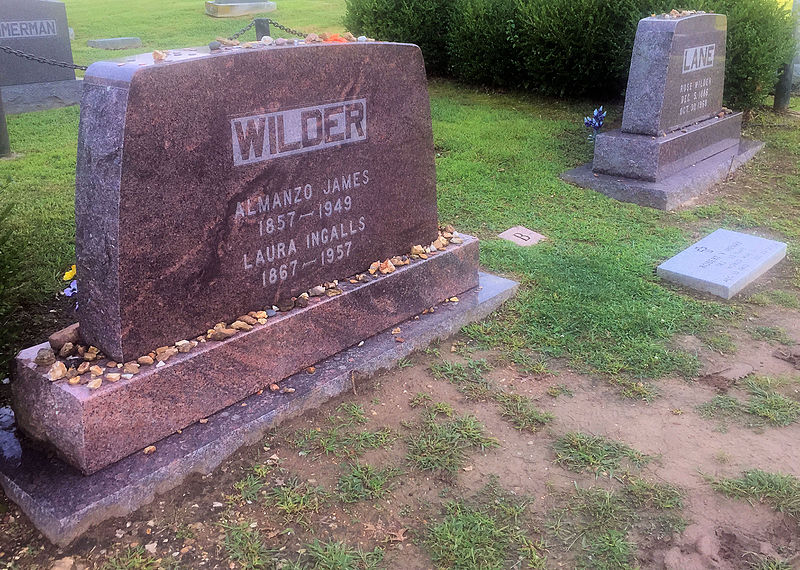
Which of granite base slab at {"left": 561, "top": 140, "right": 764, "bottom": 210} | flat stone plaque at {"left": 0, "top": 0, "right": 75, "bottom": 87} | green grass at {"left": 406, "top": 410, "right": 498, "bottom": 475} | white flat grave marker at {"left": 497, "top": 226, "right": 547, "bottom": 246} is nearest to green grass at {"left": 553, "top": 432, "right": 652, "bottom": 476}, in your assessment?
green grass at {"left": 406, "top": 410, "right": 498, "bottom": 475}

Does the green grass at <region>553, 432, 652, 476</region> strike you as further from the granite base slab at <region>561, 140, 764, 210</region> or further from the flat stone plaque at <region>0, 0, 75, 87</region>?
the flat stone plaque at <region>0, 0, 75, 87</region>

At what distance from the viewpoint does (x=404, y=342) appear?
353cm

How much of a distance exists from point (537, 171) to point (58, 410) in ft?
17.3

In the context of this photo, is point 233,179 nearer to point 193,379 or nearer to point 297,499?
point 193,379

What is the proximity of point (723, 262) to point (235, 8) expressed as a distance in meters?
14.4

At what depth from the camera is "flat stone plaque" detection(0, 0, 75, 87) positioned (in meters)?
8.82

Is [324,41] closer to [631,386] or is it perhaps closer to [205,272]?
[205,272]

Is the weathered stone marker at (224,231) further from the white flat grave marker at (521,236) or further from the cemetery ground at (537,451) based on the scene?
the white flat grave marker at (521,236)

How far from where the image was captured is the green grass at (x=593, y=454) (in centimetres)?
283

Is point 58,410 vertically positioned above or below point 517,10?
below

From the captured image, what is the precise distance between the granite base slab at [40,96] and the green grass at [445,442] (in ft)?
25.8

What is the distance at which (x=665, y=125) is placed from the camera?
645cm

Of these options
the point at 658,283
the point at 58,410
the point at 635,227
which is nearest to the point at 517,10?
the point at 635,227

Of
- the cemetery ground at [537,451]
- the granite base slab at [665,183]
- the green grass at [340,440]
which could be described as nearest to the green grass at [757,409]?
the cemetery ground at [537,451]
